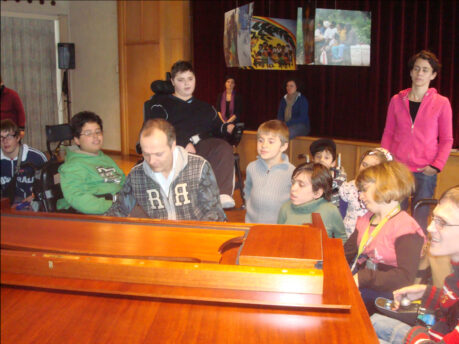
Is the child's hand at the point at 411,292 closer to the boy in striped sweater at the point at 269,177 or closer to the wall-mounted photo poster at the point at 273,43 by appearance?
the boy in striped sweater at the point at 269,177

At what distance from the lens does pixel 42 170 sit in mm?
2727

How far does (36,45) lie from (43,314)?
29.2 feet

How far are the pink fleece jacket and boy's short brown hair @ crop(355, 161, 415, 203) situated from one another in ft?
3.66

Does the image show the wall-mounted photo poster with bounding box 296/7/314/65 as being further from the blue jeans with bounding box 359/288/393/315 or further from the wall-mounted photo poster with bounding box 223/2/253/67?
the blue jeans with bounding box 359/288/393/315

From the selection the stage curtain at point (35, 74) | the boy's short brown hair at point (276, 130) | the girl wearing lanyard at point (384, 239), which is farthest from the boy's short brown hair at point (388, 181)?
the stage curtain at point (35, 74)

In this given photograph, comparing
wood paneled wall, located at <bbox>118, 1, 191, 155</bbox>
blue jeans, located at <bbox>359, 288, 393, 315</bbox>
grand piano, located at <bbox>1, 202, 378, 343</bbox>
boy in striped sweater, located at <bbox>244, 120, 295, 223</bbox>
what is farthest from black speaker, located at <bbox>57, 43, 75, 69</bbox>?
grand piano, located at <bbox>1, 202, 378, 343</bbox>

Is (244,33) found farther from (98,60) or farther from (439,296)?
(98,60)

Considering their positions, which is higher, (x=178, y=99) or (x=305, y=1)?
(x=305, y=1)

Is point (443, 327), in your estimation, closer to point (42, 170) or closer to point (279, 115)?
point (42, 170)

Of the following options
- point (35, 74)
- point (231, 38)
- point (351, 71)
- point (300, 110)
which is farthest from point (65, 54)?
point (351, 71)

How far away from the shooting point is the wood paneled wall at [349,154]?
509cm

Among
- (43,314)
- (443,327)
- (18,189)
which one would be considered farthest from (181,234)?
(18,189)

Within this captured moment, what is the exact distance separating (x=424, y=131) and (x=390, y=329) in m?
1.83

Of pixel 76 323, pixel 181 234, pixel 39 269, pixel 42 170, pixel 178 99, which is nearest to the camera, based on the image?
pixel 76 323
